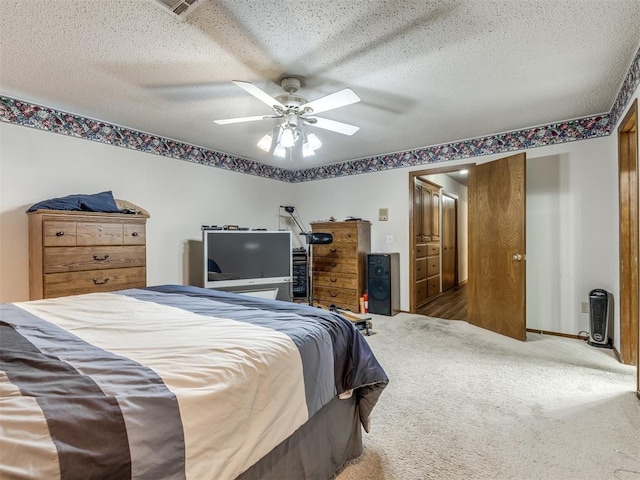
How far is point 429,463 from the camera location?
149 centimetres

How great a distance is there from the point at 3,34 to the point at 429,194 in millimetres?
5030

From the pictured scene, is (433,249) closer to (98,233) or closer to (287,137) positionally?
(287,137)

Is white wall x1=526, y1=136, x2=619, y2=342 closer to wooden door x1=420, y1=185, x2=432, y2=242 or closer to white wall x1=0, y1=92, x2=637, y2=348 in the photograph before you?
white wall x1=0, y1=92, x2=637, y2=348

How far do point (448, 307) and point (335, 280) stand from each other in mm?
1834

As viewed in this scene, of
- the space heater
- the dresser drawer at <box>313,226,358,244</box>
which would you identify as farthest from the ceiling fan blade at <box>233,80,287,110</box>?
the space heater

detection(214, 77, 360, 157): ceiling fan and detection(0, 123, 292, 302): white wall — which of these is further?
detection(0, 123, 292, 302): white wall

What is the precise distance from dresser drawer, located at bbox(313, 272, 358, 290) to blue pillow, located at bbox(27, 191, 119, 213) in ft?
9.10

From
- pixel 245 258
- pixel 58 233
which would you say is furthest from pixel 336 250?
pixel 58 233

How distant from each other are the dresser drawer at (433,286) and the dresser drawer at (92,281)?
4.26m

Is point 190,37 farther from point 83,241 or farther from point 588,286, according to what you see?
point 588,286

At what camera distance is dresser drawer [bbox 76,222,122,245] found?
262cm

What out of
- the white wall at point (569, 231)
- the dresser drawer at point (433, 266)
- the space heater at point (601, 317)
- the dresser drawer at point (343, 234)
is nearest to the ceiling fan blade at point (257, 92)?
the dresser drawer at point (343, 234)

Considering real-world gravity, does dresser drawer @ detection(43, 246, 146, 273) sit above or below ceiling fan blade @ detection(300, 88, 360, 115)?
below

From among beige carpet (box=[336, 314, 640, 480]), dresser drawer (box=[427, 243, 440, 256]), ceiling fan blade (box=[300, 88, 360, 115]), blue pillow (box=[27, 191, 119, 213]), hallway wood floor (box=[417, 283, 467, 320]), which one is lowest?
beige carpet (box=[336, 314, 640, 480])
